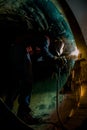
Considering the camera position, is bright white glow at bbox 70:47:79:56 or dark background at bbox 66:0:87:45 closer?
bright white glow at bbox 70:47:79:56

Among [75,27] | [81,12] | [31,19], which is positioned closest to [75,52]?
[75,27]

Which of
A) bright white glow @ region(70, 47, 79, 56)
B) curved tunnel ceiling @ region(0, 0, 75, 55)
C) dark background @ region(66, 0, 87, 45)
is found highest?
curved tunnel ceiling @ region(0, 0, 75, 55)

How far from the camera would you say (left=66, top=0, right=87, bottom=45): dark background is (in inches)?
170

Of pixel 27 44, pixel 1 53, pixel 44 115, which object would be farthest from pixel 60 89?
pixel 1 53

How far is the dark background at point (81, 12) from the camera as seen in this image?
432 cm

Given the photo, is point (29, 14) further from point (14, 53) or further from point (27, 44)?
point (14, 53)

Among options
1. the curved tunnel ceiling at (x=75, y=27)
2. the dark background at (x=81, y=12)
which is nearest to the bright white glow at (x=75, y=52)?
the curved tunnel ceiling at (x=75, y=27)

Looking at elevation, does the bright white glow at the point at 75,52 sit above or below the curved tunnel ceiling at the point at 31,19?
below

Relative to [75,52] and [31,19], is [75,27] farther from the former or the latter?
[31,19]

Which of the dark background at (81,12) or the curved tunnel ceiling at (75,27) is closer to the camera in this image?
the curved tunnel ceiling at (75,27)

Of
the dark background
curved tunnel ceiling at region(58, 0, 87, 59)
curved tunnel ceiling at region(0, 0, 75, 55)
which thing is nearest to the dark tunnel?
curved tunnel ceiling at region(0, 0, 75, 55)

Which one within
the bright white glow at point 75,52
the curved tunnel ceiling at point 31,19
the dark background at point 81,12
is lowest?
the bright white glow at point 75,52

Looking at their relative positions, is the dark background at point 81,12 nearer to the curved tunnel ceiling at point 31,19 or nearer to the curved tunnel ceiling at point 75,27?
the curved tunnel ceiling at point 75,27

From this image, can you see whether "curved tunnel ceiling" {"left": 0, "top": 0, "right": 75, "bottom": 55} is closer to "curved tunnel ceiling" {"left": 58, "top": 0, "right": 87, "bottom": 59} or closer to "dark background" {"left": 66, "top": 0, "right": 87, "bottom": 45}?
"curved tunnel ceiling" {"left": 58, "top": 0, "right": 87, "bottom": 59}
